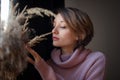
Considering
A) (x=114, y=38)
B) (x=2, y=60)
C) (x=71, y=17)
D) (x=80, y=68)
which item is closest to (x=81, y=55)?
(x=80, y=68)

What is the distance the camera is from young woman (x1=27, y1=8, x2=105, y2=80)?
1.05m

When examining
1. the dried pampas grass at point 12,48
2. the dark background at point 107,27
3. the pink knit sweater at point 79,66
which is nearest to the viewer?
the dried pampas grass at point 12,48

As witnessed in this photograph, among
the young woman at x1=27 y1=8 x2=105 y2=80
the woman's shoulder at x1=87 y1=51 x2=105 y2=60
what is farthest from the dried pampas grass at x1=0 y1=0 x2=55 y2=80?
the woman's shoulder at x1=87 y1=51 x2=105 y2=60

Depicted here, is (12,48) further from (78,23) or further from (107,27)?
(107,27)

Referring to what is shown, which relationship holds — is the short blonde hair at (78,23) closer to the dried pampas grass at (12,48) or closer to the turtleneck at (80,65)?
the turtleneck at (80,65)

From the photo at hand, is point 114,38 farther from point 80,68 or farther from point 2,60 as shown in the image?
point 2,60

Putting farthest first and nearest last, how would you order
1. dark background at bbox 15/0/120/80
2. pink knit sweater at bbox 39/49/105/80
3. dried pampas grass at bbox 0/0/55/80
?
dark background at bbox 15/0/120/80 → pink knit sweater at bbox 39/49/105/80 → dried pampas grass at bbox 0/0/55/80

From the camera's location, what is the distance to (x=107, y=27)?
149 cm

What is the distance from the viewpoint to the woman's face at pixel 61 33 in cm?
105

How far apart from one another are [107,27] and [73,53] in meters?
0.48

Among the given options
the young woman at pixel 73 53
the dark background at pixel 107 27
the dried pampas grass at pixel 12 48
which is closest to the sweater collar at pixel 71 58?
the young woman at pixel 73 53

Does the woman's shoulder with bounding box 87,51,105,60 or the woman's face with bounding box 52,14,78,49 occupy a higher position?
the woman's face with bounding box 52,14,78,49

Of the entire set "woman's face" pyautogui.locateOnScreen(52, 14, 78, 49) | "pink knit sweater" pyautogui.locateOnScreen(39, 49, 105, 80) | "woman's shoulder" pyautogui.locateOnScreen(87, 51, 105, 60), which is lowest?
"pink knit sweater" pyautogui.locateOnScreen(39, 49, 105, 80)

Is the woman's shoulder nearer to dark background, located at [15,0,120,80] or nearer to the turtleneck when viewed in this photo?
the turtleneck
